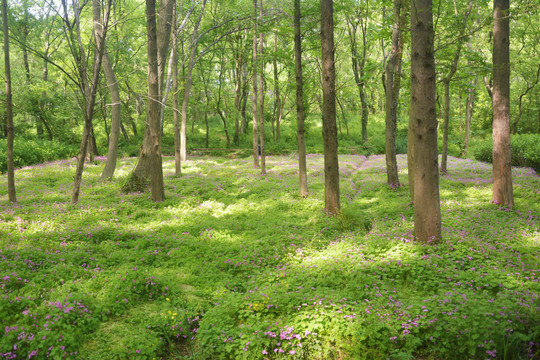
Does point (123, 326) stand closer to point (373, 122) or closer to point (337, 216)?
point (337, 216)

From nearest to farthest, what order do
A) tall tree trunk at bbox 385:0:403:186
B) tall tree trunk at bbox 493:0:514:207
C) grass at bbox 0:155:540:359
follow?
grass at bbox 0:155:540:359, tall tree trunk at bbox 493:0:514:207, tall tree trunk at bbox 385:0:403:186

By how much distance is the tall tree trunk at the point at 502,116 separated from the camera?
9891 millimetres

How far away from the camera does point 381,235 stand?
8016mm

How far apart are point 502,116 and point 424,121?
16.9 feet

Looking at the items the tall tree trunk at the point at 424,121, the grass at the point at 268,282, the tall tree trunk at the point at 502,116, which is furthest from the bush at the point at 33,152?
the tall tree trunk at the point at 502,116

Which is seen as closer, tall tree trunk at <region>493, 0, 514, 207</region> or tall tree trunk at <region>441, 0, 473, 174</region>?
tall tree trunk at <region>493, 0, 514, 207</region>

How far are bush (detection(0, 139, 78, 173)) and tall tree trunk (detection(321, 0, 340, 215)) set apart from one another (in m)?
Answer: 19.1

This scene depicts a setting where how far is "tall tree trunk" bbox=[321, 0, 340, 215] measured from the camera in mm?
9352

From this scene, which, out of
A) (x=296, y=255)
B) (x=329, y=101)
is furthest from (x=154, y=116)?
(x=296, y=255)

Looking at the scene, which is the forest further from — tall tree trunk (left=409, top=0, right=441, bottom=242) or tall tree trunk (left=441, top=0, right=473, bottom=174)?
tall tree trunk (left=441, top=0, right=473, bottom=174)

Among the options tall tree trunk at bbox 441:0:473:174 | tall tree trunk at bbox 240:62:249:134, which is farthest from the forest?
tall tree trunk at bbox 240:62:249:134

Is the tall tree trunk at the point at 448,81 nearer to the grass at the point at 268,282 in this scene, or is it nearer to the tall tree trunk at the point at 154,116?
the grass at the point at 268,282

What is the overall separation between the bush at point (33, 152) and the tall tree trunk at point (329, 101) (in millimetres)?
19123

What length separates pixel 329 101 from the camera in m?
9.48
